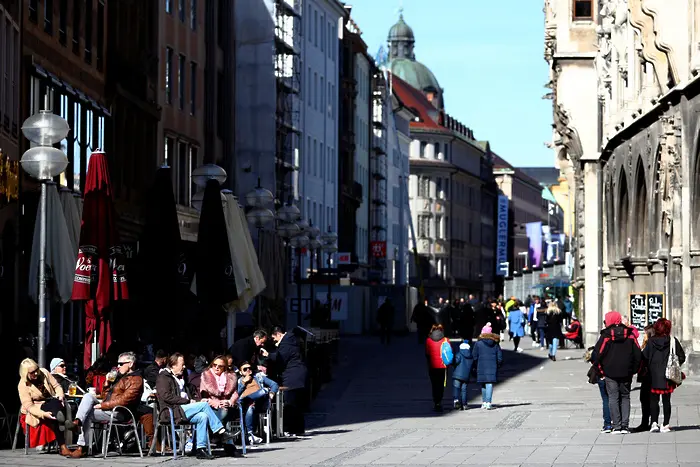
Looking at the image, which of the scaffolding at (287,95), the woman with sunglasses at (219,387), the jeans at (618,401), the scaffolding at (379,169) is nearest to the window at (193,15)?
the scaffolding at (287,95)

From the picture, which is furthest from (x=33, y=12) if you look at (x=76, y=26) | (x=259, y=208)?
(x=259, y=208)

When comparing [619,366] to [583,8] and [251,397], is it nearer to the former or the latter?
[251,397]

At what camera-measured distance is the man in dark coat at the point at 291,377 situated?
25.3 m

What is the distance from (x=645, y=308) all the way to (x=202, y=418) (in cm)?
1864

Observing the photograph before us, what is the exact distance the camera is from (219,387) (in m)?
22.7

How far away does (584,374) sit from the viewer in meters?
42.3

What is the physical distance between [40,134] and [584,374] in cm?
2299

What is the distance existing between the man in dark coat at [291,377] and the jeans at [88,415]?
382 centimetres

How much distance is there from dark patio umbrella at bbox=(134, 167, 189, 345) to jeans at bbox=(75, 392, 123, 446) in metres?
4.32

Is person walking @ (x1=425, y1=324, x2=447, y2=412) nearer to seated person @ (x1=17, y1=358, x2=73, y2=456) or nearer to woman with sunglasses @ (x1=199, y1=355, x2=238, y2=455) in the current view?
woman with sunglasses @ (x1=199, y1=355, x2=238, y2=455)

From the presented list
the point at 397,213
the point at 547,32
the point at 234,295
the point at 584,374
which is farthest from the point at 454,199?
the point at 234,295

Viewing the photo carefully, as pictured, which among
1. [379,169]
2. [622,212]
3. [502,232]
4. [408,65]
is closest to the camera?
[622,212]

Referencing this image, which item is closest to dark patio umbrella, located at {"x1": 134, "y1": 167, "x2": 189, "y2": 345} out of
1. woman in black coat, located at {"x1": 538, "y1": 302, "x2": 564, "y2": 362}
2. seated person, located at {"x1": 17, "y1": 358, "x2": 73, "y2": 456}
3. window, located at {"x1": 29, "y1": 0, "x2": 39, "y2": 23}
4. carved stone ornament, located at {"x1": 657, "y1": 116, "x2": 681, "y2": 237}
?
seated person, located at {"x1": 17, "y1": 358, "x2": 73, "y2": 456}

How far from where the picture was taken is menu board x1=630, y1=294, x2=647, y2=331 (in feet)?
128
